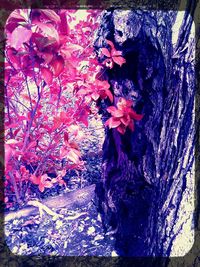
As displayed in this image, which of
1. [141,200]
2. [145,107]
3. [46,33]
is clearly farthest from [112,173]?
[46,33]

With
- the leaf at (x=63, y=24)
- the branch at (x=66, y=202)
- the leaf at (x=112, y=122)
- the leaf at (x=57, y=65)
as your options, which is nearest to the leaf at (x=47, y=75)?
the leaf at (x=57, y=65)

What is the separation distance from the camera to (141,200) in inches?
59.8

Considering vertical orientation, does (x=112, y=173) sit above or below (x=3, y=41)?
below

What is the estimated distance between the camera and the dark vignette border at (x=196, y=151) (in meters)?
1.44

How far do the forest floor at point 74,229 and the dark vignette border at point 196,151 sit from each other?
→ 23mm

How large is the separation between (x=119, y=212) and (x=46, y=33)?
681 millimetres

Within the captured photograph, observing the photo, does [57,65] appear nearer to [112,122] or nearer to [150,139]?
[112,122]

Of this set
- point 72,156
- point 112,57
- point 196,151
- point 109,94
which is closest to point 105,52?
point 112,57

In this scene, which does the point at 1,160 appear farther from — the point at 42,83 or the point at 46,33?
the point at 46,33

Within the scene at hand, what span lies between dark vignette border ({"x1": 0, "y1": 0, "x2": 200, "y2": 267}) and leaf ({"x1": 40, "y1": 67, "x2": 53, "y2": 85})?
5.9 inches

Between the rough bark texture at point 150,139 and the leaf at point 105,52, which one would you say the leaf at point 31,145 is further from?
the leaf at point 105,52

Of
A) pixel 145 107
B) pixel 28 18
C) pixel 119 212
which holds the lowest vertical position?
pixel 119 212

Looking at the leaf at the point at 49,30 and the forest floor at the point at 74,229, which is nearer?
the leaf at the point at 49,30

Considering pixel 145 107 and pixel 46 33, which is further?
pixel 145 107
